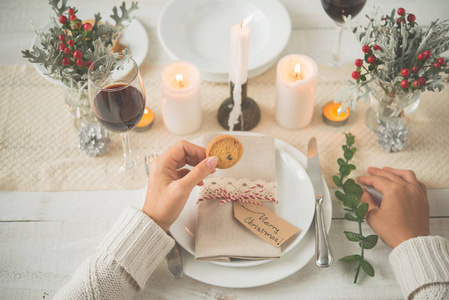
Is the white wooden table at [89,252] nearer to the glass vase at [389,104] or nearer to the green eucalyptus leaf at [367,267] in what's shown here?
the green eucalyptus leaf at [367,267]

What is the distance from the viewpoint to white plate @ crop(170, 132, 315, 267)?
90cm

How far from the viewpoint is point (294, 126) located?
1187 mm

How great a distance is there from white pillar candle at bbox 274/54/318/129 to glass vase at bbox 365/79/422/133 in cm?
16

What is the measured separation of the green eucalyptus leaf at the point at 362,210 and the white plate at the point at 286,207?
0.10 meters

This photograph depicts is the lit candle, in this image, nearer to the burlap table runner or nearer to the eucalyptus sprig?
the burlap table runner

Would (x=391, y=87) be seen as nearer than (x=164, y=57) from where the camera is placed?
Yes

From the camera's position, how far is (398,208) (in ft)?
3.12

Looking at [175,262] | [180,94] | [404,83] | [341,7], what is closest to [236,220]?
[175,262]

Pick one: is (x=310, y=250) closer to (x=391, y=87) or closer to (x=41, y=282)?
(x=391, y=87)

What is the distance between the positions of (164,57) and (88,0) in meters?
0.39

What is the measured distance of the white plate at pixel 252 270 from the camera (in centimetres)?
87

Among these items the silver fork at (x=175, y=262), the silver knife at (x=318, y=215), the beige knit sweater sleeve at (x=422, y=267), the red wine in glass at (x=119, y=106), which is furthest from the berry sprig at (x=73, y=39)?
the beige knit sweater sleeve at (x=422, y=267)

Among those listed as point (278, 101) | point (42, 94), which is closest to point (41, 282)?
point (42, 94)

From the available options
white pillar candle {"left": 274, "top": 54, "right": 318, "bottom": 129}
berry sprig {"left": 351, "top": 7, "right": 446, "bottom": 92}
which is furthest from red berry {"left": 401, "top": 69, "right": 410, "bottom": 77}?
white pillar candle {"left": 274, "top": 54, "right": 318, "bottom": 129}
